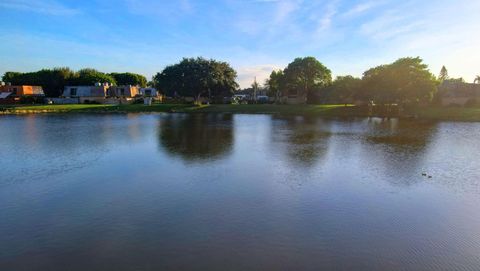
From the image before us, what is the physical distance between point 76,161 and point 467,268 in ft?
77.2

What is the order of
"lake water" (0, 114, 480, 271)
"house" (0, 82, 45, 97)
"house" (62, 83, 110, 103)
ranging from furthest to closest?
"house" (62, 83, 110, 103) → "house" (0, 82, 45, 97) → "lake water" (0, 114, 480, 271)

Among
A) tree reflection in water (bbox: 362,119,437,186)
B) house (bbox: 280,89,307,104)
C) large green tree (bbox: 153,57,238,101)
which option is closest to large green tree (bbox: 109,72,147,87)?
large green tree (bbox: 153,57,238,101)

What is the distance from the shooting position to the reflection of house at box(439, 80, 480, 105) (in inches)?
3187

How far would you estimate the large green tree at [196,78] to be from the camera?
305ft

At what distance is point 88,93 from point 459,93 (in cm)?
10830

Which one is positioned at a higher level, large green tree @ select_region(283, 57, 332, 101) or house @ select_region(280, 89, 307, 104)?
large green tree @ select_region(283, 57, 332, 101)

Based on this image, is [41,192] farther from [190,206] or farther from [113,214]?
[190,206]

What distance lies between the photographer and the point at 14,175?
2044cm

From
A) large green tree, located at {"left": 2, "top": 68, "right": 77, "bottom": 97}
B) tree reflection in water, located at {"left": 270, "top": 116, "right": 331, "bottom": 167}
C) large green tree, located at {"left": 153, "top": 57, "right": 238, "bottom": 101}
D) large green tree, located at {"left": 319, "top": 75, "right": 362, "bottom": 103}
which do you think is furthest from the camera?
large green tree, located at {"left": 2, "top": 68, "right": 77, "bottom": 97}

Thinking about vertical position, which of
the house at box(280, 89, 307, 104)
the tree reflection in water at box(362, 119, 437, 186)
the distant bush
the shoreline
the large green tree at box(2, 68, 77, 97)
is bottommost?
the tree reflection in water at box(362, 119, 437, 186)

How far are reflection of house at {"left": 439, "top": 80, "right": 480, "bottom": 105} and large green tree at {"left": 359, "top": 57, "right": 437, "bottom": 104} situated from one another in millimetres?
13723

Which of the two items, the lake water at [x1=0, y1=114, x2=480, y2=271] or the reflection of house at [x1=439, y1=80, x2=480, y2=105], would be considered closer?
the lake water at [x1=0, y1=114, x2=480, y2=271]

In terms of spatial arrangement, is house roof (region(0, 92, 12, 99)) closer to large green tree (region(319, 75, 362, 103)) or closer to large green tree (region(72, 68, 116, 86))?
large green tree (region(72, 68, 116, 86))

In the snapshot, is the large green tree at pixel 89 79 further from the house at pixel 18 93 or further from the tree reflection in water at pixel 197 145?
the tree reflection in water at pixel 197 145
